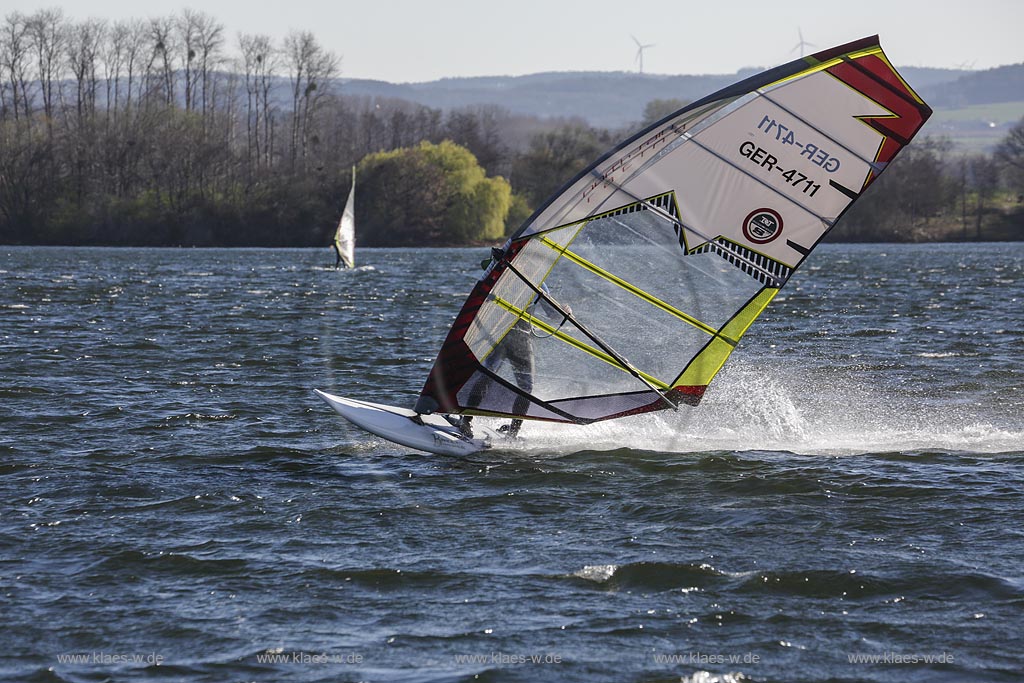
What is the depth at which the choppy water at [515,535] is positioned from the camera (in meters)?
6.90

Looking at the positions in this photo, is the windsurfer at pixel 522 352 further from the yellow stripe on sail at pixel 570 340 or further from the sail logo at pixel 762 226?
the sail logo at pixel 762 226

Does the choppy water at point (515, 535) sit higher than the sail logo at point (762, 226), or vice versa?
the sail logo at point (762, 226)

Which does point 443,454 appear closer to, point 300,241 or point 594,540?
point 594,540

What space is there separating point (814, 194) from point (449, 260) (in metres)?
55.2

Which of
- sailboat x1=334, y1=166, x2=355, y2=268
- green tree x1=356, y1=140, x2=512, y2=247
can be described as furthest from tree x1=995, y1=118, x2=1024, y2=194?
sailboat x1=334, y1=166, x2=355, y2=268

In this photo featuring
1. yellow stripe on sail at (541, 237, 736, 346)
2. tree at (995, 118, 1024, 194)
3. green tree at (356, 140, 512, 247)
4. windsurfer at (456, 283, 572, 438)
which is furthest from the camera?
tree at (995, 118, 1024, 194)

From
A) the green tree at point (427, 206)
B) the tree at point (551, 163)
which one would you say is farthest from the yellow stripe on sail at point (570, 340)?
the tree at point (551, 163)

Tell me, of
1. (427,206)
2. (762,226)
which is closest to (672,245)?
(762,226)

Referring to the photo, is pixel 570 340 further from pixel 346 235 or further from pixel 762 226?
pixel 346 235

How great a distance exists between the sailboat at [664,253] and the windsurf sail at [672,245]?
1cm

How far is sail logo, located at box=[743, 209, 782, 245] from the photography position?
10781 mm

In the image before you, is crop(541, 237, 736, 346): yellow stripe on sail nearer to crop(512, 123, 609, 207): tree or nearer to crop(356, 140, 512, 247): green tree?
crop(356, 140, 512, 247): green tree

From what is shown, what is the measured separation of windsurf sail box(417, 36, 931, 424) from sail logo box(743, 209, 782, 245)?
1 cm

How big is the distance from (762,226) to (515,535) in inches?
148
